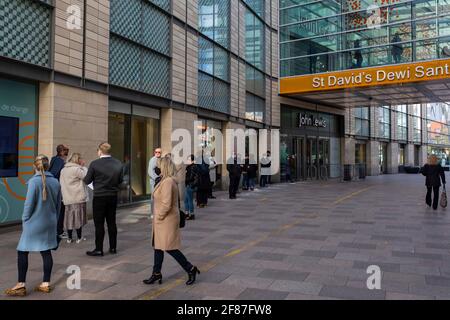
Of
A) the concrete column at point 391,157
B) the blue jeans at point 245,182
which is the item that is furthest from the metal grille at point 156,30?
the concrete column at point 391,157

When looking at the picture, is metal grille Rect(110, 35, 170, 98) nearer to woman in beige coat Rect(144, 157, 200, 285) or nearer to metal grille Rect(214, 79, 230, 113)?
metal grille Rect(214, 79, 230, 113)

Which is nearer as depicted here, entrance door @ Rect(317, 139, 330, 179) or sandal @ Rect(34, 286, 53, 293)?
sandal @ Rect(34, 286, 53, 293)

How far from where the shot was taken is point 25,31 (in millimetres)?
8445

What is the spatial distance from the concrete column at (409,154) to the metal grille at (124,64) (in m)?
38.1

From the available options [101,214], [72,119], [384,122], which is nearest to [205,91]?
[72,119]

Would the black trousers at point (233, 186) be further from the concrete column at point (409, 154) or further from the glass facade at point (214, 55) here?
the concrete column at point (409, 154)

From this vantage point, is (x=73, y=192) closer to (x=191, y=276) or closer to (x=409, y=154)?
(x=191, y=276)

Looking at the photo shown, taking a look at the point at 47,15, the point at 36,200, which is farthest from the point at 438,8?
the point at 36,200

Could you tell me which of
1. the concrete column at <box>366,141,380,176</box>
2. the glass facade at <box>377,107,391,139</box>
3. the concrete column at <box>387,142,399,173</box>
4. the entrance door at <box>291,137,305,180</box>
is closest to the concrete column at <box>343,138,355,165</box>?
the concrete column at <box>366,141,380,176</box>

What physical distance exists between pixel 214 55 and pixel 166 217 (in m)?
13.3

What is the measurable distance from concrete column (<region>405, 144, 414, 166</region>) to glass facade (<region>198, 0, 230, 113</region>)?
104 ft

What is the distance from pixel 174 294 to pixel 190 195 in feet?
17.8

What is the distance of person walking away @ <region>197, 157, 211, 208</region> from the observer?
1169 cm

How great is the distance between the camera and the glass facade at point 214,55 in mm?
16125
